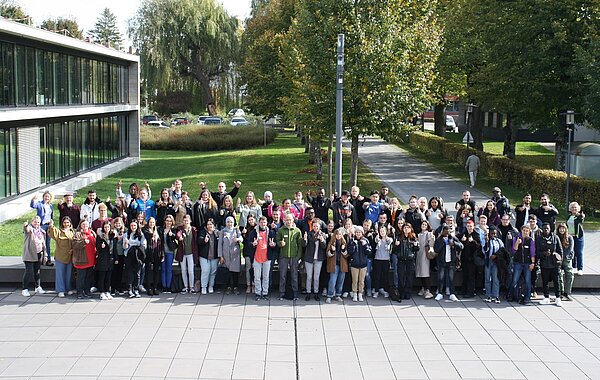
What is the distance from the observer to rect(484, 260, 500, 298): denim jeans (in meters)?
14.3

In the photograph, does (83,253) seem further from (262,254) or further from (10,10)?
(10,10)

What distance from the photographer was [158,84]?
58.5 m

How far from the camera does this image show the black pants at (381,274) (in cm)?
1438

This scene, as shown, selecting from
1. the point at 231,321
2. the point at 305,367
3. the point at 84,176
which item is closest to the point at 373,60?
the point at 231,321

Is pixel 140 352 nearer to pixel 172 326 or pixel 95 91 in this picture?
pixel 172 326

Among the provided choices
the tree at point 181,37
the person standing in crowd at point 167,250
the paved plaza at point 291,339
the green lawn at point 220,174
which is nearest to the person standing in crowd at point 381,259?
the paved plaza at point 291,339

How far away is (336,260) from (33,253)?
5.77m

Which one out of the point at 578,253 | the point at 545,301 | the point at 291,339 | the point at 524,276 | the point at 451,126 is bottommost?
the point at 291,339

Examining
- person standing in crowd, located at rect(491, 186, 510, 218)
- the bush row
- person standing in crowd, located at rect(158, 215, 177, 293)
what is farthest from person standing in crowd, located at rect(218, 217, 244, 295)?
the bush row

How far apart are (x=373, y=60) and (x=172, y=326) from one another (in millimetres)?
12902

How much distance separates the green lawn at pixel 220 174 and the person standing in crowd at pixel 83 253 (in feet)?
11.9

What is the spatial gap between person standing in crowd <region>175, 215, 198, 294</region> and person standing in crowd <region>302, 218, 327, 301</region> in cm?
213

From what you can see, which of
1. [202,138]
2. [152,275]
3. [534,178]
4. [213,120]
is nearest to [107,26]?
[213,120]

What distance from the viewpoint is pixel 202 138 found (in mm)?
54469
